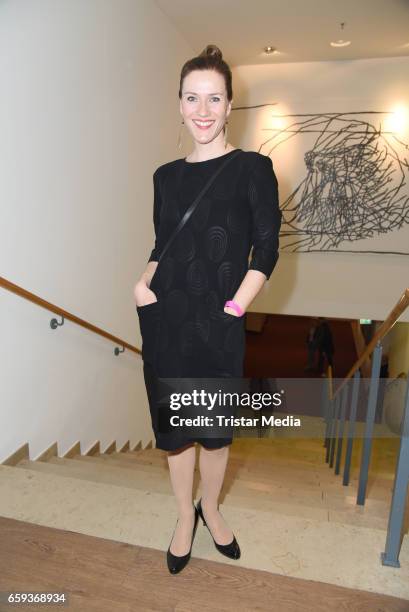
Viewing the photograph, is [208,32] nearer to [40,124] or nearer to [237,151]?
[40,124]

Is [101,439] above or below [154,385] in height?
below

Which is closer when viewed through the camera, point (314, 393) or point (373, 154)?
point (373, 154)

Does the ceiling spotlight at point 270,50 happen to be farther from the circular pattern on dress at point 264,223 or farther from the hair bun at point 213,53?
the circular pattern on dress at point 264,223

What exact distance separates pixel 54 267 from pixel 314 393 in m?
5.90

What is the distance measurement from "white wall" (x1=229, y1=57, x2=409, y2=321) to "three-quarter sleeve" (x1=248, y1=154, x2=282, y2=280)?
3.79 m

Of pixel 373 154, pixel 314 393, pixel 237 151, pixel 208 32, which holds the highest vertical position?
→ pixel 208 32

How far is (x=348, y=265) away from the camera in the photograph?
194 inches

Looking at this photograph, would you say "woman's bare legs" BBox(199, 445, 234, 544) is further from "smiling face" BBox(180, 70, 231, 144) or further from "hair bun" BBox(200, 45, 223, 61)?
"hair bun" BBox(200, 45, 223, 61)

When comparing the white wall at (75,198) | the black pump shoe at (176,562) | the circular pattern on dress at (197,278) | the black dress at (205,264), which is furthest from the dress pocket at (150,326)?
the white wall at (75,198)

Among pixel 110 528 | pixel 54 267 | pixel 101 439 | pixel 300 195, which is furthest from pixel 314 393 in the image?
pixel 110 528

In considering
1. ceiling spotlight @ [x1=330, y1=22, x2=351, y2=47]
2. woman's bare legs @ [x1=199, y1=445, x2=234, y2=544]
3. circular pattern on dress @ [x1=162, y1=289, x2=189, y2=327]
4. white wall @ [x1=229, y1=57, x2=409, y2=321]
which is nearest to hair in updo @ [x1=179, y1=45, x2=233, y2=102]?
circular pattern on dress @ [x1=162, y1=289, x2=189, y2=327]

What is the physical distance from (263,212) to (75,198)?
176cm

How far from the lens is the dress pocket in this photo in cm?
142

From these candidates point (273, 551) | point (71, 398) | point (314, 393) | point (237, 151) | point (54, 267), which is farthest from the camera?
point (314, 393)
